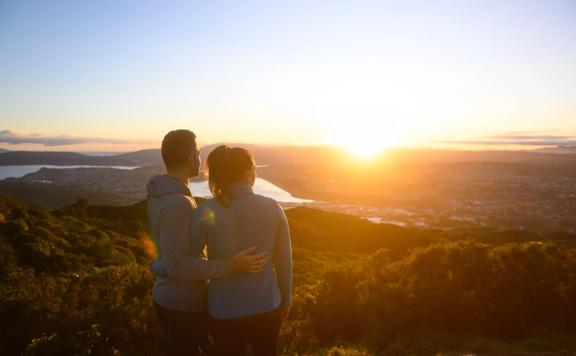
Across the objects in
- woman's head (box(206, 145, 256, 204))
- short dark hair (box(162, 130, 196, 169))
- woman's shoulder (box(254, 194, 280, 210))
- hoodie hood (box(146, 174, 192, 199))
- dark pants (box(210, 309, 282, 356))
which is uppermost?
short dark hair (box(162, 130, 196, 169))

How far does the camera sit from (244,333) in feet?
9.87

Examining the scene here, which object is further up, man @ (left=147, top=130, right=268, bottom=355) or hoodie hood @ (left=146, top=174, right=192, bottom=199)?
hoodie hood @ (left=146, top=174, right=192, bottom=199)

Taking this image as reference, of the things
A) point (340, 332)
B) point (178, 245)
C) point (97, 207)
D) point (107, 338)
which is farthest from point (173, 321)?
point (97, 207)

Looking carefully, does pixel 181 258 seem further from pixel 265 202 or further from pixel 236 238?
pixel 265 202

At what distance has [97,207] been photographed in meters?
36.3

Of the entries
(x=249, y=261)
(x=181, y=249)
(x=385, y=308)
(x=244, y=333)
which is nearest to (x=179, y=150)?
(x=181, y=249)

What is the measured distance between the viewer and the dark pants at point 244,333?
9.70 feet

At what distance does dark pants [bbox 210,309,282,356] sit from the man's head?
3.85 ft

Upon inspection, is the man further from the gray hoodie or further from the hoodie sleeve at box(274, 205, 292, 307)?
the hoodie sleeve at box(274, 205, 292, 307)

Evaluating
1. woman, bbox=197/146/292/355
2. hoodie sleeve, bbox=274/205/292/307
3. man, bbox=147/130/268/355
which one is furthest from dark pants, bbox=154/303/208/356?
hoodie sleeve, bbox=274/205/292/307

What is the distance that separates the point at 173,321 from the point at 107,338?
4.24m

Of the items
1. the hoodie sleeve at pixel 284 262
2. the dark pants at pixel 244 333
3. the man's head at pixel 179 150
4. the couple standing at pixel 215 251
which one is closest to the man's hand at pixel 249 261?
the couple standing at pixel 215 251

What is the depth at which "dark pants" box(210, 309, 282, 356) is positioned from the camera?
296cm

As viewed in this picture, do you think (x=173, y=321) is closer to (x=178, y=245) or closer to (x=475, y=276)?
(x=178, y=245)
